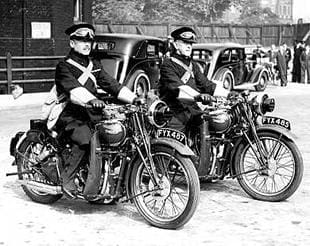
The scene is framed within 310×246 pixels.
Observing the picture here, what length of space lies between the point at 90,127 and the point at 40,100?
13.2 metres

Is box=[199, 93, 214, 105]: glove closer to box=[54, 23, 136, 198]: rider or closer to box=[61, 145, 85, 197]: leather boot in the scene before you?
box=[54, 23, 136, 198]: rider

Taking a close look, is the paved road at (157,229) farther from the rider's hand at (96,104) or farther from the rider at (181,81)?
the rider's hand at (96,104)

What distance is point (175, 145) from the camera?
5871mm

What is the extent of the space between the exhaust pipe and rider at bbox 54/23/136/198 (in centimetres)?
14

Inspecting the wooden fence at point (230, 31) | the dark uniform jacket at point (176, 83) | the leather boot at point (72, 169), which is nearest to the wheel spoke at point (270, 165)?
the dark uniform jacket at point (176, 83)

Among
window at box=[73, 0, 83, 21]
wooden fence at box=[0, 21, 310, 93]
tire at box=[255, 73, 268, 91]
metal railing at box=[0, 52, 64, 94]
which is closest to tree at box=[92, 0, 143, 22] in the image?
wooden fence at box=[0, 21, 310, 93]

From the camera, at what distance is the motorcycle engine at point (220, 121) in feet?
22.9

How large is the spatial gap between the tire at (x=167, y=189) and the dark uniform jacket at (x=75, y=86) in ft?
2.50

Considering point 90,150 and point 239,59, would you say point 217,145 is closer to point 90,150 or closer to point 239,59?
point 90,150

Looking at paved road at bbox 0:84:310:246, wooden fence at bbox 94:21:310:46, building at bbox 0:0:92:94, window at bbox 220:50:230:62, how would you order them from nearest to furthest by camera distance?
paved road at bbox 0:84:310:246
window at bbox 220:50:230:62
building at bbox 0:0:92:94
wooden fence at bbox 94:21:310:46

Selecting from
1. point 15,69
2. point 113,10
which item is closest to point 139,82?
point 15,69

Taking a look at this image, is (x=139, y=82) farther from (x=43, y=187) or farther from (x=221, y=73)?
(x=43, y=187)

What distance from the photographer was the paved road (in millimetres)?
5648

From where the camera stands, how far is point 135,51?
1673 cm
